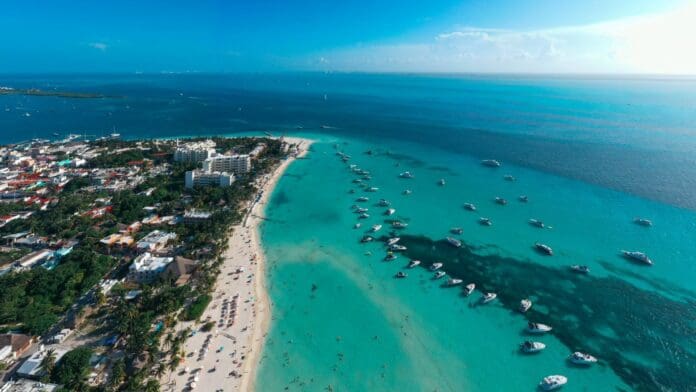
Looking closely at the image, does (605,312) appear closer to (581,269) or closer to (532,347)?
(581,269)

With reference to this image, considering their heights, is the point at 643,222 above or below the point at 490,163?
below

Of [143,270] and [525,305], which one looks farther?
[143,270]

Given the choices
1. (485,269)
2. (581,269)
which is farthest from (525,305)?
(581,269)

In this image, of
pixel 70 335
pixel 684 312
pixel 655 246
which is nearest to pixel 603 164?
pixel 655 246

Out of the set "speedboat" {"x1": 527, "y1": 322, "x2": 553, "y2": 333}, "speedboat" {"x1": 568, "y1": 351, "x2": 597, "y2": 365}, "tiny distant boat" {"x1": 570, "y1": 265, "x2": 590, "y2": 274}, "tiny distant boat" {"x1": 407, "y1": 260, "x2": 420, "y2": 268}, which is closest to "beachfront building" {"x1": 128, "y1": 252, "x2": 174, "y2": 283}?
"tiny distant boat" {"x1": 407, "y1": 260, "x2": 420, "y2": 268}

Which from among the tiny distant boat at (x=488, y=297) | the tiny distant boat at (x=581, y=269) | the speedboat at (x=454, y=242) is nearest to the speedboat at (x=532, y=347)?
the tiny distant boat at (x=488, y=297)

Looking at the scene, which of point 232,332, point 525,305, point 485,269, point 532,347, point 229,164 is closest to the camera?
point 532,347
